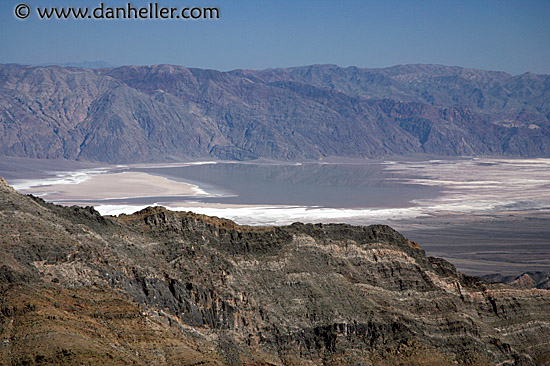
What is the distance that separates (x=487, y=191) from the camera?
392ft

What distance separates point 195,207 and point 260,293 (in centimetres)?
6881

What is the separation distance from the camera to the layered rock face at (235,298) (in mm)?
20094

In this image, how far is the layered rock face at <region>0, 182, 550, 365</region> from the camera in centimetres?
2009

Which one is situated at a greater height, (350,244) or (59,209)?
(59,209)

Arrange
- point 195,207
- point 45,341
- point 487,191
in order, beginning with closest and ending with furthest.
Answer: point 45,341
point 195,207
point 487,191

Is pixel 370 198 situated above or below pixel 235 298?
below

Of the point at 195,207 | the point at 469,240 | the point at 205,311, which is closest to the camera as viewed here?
the point at 205,311

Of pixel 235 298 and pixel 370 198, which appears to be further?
pixel 370 198

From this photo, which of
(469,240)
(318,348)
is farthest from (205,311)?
(469,240)

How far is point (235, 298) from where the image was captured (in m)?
25.3

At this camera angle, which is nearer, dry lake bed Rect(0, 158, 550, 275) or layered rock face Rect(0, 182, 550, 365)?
layered rock face Rect(0, 182, 550, 365)

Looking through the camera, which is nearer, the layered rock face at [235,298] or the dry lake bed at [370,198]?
the layered rock face at [235,298]

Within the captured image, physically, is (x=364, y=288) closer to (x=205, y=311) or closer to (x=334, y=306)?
(x=334, y=306)

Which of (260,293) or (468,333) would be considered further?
(468,333)
